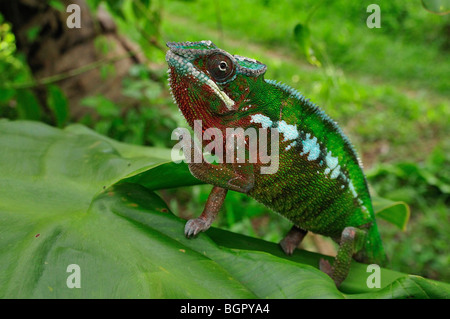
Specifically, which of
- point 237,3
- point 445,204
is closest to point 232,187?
point 445,204

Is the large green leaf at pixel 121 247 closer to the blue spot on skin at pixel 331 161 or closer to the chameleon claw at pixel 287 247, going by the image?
the chameleon claw at pixel 287 247

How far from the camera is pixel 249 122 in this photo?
1281 millimetres

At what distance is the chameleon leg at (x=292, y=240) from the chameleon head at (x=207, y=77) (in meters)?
0.53

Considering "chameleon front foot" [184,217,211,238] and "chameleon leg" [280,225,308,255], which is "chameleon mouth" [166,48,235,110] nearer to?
"chameleon front foot" [184,217,211,238]

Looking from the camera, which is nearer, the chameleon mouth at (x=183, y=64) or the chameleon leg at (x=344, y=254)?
the chameleon mouth at (x=183, y=64)

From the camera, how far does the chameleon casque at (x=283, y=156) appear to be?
1.19 metres

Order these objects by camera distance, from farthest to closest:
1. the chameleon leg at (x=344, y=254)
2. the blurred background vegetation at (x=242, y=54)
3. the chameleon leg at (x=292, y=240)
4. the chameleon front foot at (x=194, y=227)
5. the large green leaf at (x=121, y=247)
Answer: the blurred background vegetation at (x=242, y=54)
the chameleon leg at (x=292, y=240)
the chameleon leg at (x=344, y=254)
the chameleon front foot at (x=194, y=227)
the large green leaf at (x=121, y=247)

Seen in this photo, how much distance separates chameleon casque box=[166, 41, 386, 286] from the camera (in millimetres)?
1194

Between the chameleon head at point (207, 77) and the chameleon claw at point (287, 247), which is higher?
Result: the chameleon head at point (207, 77)

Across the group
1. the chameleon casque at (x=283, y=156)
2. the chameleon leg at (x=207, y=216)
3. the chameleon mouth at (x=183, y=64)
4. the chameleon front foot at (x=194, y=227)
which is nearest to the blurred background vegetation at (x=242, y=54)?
the chameleon casque at (x=283, y=156)

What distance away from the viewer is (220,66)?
119 centimetres
